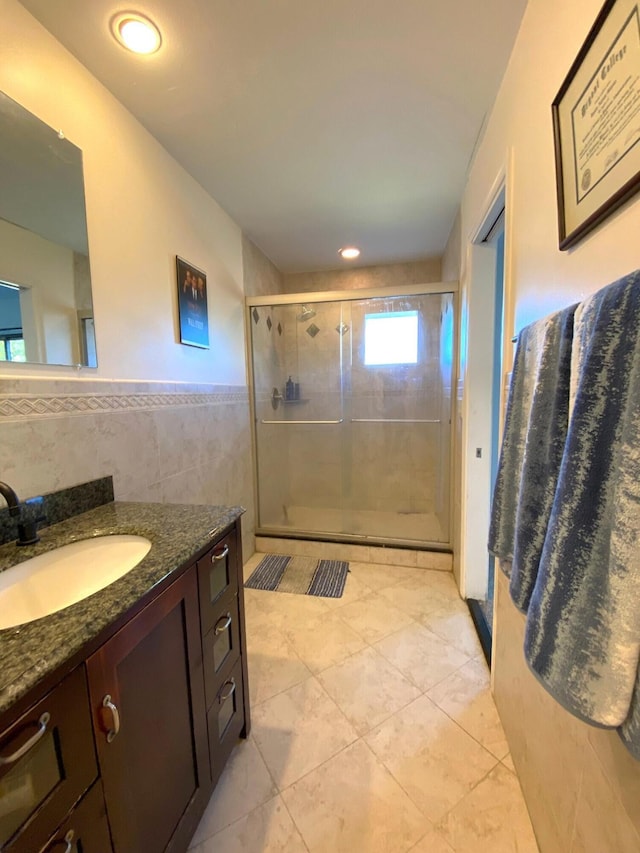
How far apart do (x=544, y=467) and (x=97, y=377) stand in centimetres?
147

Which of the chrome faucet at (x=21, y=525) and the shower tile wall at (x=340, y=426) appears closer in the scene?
the chrome faucet at (x=21, y=525)

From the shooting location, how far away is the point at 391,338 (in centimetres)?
292

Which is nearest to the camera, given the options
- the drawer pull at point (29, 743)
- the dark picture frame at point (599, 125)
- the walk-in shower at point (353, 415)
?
the drawer pull at point (29, 743)

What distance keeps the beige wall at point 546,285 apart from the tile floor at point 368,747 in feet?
0.47

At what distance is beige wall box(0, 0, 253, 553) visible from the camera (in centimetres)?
107

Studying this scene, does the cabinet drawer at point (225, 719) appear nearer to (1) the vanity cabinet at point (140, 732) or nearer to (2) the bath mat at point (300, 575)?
(1) the vanity cabinet at point (140, 732)

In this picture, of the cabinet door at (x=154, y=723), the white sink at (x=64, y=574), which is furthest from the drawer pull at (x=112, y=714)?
the white sink at (x=64, y=574)

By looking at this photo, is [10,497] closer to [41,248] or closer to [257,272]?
[41,248]

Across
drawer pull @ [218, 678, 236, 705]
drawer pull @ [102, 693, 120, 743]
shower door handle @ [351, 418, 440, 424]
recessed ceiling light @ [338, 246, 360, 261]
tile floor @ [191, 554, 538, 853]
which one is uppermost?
recessed ceiling light @ [338, 246, 360, 261]

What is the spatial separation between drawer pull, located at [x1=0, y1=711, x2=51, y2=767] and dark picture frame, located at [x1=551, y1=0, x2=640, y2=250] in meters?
1.30

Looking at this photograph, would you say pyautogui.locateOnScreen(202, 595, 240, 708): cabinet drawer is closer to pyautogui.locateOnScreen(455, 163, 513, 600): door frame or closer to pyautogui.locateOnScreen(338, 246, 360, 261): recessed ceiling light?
pyautogui.locateOnScreen(455, 163, 513, 600): door frame

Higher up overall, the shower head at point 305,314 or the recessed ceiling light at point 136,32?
the recessed ceiling light at point 136,32

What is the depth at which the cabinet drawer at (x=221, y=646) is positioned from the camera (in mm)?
1030

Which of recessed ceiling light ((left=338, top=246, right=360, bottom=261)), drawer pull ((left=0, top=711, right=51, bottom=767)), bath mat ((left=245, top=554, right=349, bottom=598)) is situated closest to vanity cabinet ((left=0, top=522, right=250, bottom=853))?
drawer pull ((left=0, top=711, right=51, bottom=767))
